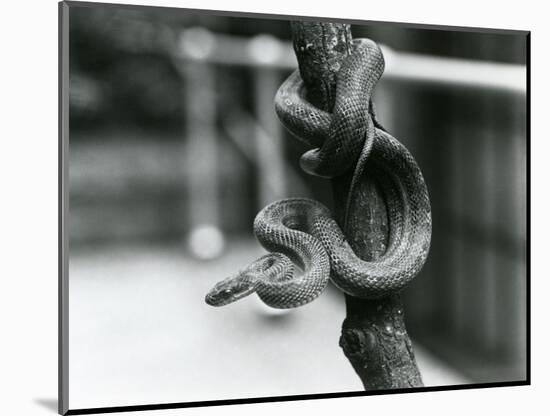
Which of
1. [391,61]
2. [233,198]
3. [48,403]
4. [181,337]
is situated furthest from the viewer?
[391,61]

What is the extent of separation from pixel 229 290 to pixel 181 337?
274 mm

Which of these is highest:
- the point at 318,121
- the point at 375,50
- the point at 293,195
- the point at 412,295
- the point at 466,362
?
the point at 375,50

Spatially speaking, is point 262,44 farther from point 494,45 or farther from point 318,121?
point 494,45

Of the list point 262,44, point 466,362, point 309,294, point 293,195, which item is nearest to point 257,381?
point 309,294

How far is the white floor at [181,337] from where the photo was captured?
12.1 feet

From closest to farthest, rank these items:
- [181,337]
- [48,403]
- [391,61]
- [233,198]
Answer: [48,403] → [181,337] → [233,198] → [391,61]

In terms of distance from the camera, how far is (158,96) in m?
3.85

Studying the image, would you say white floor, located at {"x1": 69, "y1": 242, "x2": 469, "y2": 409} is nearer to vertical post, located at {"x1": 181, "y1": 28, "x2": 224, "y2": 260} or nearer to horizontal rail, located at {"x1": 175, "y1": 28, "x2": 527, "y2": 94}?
vertical post, located at {"x1": 181, "y1": 28, "x2": 224, "y2": 260}

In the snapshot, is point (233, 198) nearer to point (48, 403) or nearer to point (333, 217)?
point (333, 217)

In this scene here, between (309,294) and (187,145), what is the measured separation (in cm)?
79

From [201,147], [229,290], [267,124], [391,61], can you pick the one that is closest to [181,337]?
[229,290]

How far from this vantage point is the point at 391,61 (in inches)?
168

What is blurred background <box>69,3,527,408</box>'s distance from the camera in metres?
3.73

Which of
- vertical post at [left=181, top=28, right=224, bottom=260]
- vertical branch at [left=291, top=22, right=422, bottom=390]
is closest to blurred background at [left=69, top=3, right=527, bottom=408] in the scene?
vertical post at [left=181, top=28, right=224, bottom=260]
